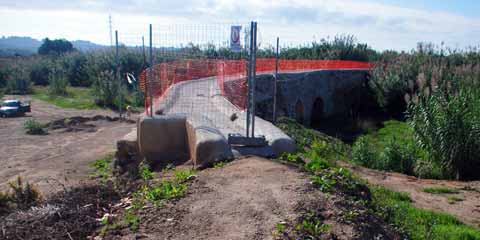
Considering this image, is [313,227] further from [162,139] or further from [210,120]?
[210,120]

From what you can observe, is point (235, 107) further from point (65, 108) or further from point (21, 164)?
point (65, 108)

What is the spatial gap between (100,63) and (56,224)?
2808 cm

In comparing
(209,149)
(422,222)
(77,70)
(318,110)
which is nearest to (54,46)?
(77,70)

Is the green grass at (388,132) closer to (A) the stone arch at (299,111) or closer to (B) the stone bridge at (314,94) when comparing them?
(A) the stone arch at (299,111)

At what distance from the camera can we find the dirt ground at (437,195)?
7.12 meters

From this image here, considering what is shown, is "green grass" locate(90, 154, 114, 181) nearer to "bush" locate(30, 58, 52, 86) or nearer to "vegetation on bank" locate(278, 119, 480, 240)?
"vegetation on bank" locate(278, 119, 480, 240)

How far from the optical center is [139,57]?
104ft

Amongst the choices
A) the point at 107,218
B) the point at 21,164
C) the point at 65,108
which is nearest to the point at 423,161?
the point at 107,218

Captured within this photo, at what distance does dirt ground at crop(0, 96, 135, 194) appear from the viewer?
1035cm

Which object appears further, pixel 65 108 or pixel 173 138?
pixel 65 108

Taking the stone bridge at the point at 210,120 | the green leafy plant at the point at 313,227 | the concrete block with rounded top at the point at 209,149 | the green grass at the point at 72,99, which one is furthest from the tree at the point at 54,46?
the green leafy plant at the point at 313,227

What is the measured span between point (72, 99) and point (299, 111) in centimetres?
1366

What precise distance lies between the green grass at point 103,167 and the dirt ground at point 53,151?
201 millimetres

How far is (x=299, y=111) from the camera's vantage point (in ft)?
67.4
